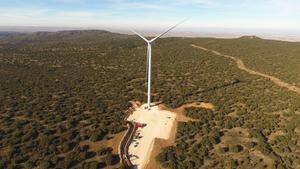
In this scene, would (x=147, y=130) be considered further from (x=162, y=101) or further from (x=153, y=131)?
(x=162, y=101)

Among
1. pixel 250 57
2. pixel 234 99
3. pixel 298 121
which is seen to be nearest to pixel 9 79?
pixel 234 99

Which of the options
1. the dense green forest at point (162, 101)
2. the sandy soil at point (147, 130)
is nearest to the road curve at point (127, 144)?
the sandy soil at point (147, 130)

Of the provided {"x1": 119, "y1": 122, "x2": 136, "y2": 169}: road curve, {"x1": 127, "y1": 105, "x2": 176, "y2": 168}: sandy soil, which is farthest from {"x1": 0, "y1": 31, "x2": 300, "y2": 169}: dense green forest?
{"x1": 127, "y1": 105, "x2": 176, "y2": 168}: sandy soil

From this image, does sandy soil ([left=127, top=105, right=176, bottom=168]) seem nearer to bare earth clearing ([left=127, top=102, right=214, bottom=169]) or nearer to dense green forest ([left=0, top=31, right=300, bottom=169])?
bare earth clearing ([left=127, top=102, right=214, bottom=169])

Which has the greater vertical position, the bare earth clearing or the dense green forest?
the bare earth clearing

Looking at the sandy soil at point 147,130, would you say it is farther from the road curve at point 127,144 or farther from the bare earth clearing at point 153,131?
the road curve at point 127,144

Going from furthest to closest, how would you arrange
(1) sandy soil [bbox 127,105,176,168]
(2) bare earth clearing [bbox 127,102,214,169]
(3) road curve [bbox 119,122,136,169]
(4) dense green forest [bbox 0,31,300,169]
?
(4) dense green forest [bbox 0,31,300,169] → (1) sandy soil [bbox 127,105,176,168] → (2) bare earth clearing [bbox 127,102,214,169] → (3) road curve [bbox 119,122,136,169]

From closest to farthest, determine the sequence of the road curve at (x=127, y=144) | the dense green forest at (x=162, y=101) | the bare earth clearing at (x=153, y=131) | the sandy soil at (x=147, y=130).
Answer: the road curve at (x=127, y=144) → the bare earth clearing at (x=153, y=131) → the sandy soil at (x=147, y=130) → the dense green forest at (x=162, y=101)

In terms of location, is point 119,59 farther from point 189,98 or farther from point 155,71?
point 189,98
